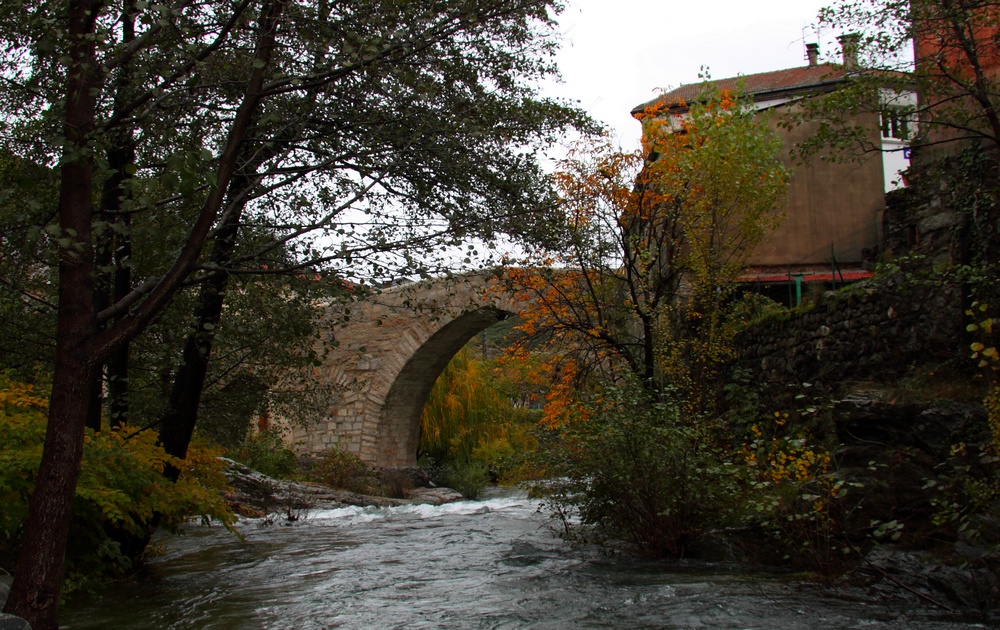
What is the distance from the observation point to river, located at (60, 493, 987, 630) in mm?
4430

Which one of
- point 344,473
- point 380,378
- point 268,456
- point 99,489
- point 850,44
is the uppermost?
point 850,44

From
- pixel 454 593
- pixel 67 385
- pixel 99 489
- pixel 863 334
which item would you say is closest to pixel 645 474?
pixel 454 593

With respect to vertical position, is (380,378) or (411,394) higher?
(380,378)

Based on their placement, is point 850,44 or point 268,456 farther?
point 268,456

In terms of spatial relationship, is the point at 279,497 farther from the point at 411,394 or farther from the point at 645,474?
the point at 645,474

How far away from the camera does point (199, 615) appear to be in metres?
4.71

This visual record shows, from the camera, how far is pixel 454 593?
5.45 meters

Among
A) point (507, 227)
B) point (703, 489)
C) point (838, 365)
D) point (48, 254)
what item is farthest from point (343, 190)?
point (838, 365)

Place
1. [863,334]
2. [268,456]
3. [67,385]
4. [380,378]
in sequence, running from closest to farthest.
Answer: [67,385] → [863,334] → [268,456] → [380,378]

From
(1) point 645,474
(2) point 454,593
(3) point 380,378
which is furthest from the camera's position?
(3) point 380,378

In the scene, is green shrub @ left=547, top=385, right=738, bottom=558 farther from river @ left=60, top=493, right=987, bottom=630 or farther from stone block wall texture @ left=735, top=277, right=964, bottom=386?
stone block wall texture @ left=735, top=277, right=964, bottom=386

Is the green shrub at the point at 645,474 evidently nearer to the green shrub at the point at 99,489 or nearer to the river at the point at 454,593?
the river at the point at 454,593

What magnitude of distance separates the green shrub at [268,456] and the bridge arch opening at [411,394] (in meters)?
1.77

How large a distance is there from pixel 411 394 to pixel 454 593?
11400 mm
